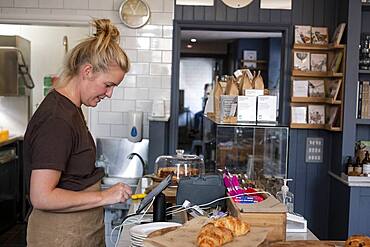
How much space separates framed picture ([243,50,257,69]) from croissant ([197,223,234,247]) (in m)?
7.59

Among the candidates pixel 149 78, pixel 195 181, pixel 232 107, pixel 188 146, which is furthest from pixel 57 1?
pixel 188 146

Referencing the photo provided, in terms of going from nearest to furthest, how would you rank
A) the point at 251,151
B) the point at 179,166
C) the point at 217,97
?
1. the point at 179,166
2. the point at 251,151
3. the point at 217,97

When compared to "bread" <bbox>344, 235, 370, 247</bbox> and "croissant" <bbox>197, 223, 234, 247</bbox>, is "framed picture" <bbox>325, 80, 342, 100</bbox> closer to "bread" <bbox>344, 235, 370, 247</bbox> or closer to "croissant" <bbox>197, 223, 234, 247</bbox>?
"bread" <bbox>344, 235, 370, 247</bbox>

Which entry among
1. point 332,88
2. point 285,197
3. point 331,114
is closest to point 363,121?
point 331,114

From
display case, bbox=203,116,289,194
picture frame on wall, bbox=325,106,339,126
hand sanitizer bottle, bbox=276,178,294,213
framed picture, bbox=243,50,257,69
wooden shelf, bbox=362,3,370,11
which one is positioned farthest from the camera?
framed picture, bbox=243,50,257,69

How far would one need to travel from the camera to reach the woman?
166cm

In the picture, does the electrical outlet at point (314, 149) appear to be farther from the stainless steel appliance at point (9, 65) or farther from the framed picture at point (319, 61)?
the stainless steel appliance at point (9, 65)

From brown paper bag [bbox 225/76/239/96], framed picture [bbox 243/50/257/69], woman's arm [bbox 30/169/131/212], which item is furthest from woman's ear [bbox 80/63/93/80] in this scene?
framed picture [bbox 243/50/257/69]

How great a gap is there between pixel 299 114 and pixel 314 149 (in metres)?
0.33

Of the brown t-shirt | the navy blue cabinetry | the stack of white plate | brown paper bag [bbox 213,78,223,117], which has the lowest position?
the navy blue cabinetry

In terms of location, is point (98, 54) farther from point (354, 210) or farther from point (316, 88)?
point (316, 88)

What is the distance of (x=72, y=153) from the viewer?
1782mm

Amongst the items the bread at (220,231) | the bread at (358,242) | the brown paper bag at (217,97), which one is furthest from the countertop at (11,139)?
the bread at (358,242)

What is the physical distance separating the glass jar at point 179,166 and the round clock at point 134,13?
5.93ft
